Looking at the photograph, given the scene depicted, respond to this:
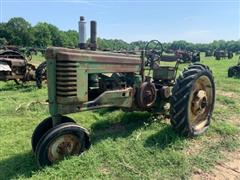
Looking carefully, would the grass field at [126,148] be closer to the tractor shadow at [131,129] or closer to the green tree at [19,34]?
the tractor shadow at [131,129]

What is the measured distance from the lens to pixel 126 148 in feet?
15.5

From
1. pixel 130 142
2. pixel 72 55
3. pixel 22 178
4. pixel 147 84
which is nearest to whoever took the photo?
pixel 22 178

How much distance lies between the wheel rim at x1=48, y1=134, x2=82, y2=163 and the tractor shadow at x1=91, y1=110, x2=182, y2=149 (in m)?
0.72

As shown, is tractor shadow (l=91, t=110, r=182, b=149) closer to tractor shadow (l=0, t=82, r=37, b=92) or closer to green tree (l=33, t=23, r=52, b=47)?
tractor shadow (l=0, t=82, r=37, b=92)

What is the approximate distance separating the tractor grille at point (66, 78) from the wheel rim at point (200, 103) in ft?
6.84

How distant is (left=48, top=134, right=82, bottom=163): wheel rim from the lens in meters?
4.02

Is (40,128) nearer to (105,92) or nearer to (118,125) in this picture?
(105,92)

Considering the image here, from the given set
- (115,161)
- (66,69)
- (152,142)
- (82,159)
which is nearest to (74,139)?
(82,159)

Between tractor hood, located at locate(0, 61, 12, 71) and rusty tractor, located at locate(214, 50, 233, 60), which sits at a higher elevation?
rusty tractor, located at locate(214, 50, 233, 60)

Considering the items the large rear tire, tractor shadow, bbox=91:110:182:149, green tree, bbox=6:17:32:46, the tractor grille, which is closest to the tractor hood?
tractor shadow, bbox=91:110:182:149

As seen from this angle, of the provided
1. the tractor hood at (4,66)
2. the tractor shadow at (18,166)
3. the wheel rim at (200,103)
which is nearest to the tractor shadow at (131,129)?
the wheel rim at (200,103)

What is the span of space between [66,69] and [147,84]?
1.87m

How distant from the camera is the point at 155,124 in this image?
5.80 metres

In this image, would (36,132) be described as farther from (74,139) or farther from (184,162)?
(184,162)
